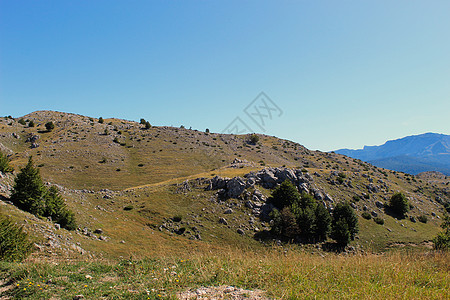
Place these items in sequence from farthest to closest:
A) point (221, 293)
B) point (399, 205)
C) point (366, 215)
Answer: point (399, 205) → point (366, 215) → point (221, 293)

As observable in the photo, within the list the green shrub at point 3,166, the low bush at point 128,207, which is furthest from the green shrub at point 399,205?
the green shrub at point 3,166

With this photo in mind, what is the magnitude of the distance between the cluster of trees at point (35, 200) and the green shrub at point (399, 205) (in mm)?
71116

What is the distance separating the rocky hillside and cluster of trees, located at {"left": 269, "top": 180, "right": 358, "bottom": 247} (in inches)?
122

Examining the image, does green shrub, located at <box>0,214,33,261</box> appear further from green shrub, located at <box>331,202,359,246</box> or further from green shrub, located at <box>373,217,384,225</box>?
green shrub, located at <box>373,217,384,225</box>

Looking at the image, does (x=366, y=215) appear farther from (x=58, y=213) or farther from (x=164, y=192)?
(x=58, y=213)

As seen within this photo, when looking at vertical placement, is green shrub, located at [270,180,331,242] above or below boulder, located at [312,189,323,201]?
below

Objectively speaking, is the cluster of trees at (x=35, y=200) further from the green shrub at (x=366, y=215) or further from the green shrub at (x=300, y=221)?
the green shrub at (x=366, y=215)

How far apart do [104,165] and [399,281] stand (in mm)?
79258

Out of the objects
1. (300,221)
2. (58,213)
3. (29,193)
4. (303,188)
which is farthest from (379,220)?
(29,193)

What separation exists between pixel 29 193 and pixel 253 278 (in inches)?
1005

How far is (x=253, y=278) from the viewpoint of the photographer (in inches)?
283

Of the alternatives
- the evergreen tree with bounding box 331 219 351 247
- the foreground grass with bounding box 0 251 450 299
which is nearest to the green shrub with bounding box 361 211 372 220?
the evergreen tree with bounding box 331 219 351 247

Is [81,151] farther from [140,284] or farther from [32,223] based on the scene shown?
[140,284]

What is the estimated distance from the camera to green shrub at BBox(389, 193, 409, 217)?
185ft
